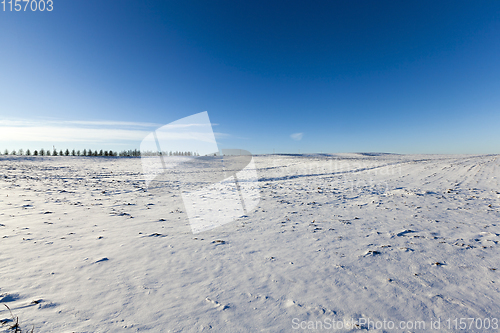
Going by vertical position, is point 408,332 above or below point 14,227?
below

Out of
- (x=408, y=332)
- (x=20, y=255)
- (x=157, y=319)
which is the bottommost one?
(x=408, y=332)

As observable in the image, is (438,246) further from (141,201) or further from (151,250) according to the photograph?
(141,201)

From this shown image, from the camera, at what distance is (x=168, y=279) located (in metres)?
3.83

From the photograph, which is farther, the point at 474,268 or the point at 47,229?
the point at 47,229

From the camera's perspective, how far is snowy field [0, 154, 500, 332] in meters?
Answer: 2.89

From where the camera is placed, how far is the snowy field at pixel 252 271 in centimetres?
289

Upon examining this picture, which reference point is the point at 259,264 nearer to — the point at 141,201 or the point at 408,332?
the point at 408,332

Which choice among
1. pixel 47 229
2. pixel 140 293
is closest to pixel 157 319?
pixel 140 293

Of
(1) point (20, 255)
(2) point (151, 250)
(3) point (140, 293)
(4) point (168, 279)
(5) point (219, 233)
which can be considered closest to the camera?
(3) point (140, 293)

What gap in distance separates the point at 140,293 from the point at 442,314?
15.2 ft

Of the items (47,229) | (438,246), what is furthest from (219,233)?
(438,246)

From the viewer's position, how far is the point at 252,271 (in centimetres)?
417

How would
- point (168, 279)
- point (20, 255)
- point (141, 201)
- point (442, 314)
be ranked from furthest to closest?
1. point (141, 201)
2. point (20, 255)
3. point (168, 279)
4. point (442, 314)

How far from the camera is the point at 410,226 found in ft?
21.4
